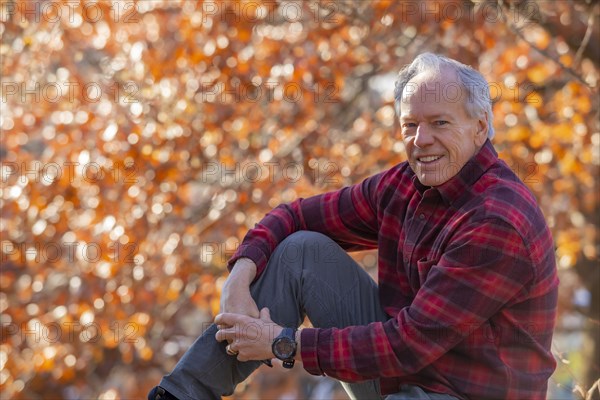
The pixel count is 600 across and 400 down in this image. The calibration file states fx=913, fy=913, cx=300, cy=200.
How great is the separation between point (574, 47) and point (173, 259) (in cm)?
258

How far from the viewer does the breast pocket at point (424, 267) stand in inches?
92.2

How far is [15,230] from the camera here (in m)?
5.66

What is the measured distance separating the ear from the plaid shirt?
0.08 feet

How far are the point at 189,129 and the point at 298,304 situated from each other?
300cm

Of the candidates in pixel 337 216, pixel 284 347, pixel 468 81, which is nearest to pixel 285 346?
pixel 284 347

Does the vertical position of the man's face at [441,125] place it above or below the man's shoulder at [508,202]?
above

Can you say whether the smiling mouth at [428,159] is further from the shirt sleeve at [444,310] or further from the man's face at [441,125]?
the shirt sleeve at [444,310]

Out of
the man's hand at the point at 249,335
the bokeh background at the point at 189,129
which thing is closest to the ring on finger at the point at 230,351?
the man's hand at the point at 249,335

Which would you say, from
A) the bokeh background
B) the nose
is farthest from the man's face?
the bokeh background

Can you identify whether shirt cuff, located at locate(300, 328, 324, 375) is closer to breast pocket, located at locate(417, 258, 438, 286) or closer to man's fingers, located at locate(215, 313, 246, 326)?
man's fingers, located at locate(215, 313, 246, 326)

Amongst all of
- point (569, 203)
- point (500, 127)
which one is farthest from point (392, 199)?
point (569, 203)

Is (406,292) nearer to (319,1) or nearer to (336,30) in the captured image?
(319,1)

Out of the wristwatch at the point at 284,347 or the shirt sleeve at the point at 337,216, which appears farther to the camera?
the shirt sleeve at the point at 337,216

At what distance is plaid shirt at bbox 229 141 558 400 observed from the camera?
2189 mm
